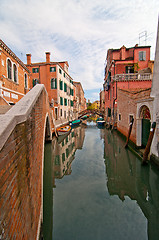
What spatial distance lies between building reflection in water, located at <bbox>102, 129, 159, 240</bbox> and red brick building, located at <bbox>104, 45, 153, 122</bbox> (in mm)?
9411

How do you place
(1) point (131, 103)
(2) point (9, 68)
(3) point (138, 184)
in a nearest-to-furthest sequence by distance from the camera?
(3) point (138, 184)
(2) point (9, 68)
(1) point (131, 103)

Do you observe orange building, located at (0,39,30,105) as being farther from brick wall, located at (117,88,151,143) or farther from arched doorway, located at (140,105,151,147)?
arched doorway, located at (140,105,151,147)

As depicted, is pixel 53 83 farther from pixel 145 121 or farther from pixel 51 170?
pixel 51 170

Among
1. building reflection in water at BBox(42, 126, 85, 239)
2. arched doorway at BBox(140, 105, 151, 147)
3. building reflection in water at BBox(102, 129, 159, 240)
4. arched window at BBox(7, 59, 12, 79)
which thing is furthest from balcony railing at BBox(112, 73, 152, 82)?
arched window at BBox(7, 59, 12, 79)

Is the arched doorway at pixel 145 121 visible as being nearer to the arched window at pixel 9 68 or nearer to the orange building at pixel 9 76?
the orange building at pixel 9 76

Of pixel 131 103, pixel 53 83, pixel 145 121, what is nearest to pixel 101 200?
pixel 145 121

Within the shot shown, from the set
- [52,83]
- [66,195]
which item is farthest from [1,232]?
[52,83]

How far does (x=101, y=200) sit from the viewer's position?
12.4ft

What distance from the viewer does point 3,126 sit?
1175 mm

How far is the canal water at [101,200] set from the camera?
2789 millimetres

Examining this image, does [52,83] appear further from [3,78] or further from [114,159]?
[114,159]

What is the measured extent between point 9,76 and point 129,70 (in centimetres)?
1380

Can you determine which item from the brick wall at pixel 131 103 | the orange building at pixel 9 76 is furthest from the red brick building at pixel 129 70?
the orange building at pixel 9 76

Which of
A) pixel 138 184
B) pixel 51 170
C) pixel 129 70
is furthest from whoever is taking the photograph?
pixel 129 70
